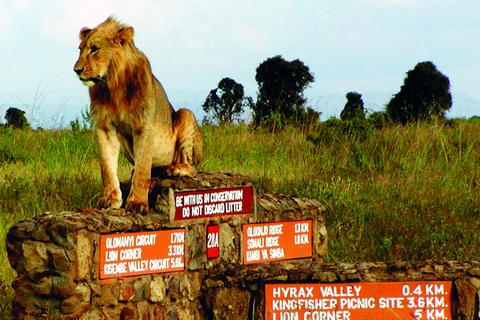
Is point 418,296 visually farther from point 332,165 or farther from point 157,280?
point 332,165

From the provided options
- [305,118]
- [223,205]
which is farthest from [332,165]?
[223,205]

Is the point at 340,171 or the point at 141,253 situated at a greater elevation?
the point at 340,171

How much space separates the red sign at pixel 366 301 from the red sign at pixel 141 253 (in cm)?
103

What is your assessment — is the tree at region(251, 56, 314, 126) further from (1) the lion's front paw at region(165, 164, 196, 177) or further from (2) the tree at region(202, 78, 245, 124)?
(1) the lion's front paw at region(165, 164, 196, 177)

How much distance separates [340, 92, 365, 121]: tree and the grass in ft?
2.13

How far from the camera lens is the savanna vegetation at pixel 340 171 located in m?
9.62

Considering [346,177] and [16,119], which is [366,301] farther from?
[16,119]

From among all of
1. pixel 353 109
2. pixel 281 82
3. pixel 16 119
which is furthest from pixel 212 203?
pixel 281 82

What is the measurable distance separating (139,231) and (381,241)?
14.3ft

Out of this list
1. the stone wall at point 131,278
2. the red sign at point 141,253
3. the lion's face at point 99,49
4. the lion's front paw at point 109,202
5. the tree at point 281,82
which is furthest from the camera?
the tree at point 281,82

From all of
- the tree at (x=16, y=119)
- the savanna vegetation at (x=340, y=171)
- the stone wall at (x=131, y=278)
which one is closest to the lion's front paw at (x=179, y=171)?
the stone wall at (x=131, y=278)

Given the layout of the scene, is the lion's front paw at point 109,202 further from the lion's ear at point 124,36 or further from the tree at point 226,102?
the tree at point 226,102

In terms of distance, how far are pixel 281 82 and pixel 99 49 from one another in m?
13.6

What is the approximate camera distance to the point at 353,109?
1753 cm
